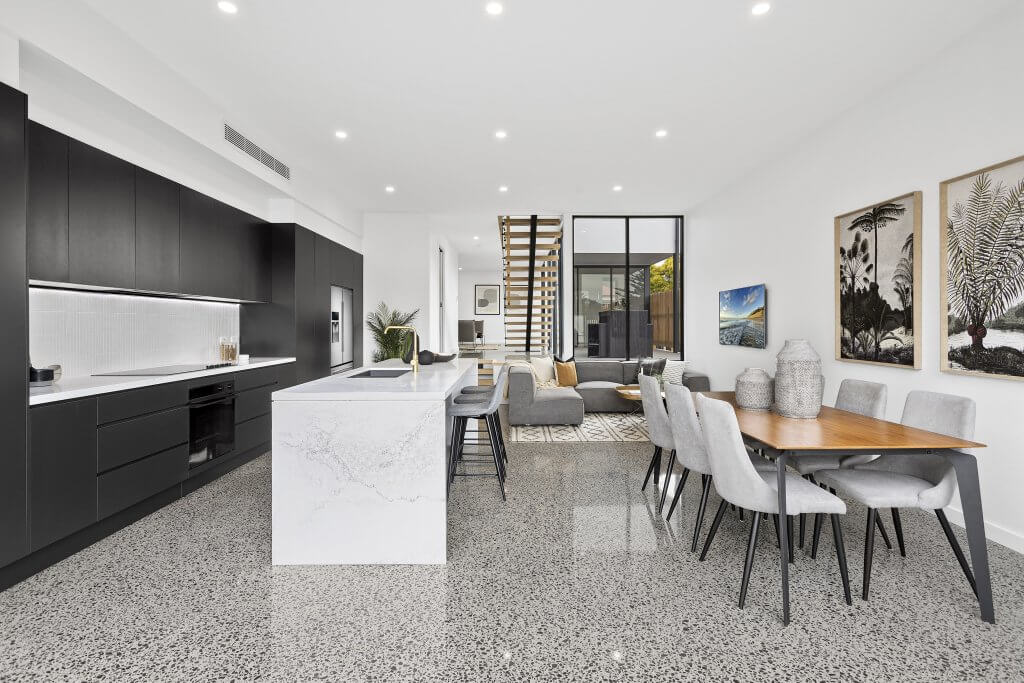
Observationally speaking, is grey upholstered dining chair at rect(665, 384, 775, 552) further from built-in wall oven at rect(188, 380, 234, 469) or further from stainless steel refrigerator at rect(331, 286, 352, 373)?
stainless steel refrigerator at rect(331, 286, 352, 373)

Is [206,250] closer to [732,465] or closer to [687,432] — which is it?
[687,432]

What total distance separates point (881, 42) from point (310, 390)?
402 cm

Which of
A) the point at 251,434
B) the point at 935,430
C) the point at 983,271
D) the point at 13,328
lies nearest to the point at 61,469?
the point at 13,328

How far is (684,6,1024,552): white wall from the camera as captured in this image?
282cm

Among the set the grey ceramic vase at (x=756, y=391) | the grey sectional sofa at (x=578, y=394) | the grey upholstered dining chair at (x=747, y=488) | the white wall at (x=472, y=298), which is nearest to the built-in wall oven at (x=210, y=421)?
the grey sectional sofa at (x=578, y=394)

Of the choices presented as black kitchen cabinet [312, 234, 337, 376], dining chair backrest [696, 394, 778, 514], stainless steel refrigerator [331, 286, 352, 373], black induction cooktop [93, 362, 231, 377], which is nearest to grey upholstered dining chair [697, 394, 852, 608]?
dining chair backrest [696, 394, 778, 514]

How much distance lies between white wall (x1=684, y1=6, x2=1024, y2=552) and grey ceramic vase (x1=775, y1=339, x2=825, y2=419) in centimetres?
101

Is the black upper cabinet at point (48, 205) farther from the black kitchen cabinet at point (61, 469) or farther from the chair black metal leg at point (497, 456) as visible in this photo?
the chair black metal leg at point (497, 456)

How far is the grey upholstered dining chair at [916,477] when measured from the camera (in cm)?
227

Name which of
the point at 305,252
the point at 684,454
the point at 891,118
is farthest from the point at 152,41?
the point at 891,118

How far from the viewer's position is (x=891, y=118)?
143 inches

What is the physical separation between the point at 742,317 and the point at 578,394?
2.19m

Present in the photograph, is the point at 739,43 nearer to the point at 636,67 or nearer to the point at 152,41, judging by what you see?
the point at 636,67

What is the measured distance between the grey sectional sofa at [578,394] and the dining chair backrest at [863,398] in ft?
10.1
